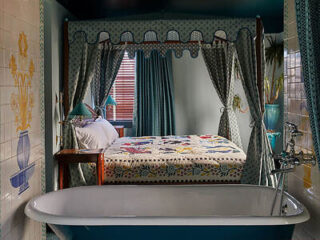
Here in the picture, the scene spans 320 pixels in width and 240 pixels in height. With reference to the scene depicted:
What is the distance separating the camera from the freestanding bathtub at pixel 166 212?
8.25 feet

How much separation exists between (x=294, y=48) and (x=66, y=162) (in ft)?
9.51

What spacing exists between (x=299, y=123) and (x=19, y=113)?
1703 millimetres

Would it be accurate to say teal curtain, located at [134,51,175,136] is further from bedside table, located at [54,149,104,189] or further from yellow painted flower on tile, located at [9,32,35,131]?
yellow painted flower on tile, located at [9,32,35,131]

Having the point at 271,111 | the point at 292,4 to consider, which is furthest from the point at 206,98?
the point at 292,4

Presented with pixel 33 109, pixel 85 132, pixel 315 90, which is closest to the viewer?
pixel 315 90

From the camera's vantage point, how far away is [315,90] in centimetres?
180

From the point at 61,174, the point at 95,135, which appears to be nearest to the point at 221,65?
the point at 95,135

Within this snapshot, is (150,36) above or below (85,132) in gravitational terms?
above

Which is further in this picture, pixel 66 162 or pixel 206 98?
pixel 206 98

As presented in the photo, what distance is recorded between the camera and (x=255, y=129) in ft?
15.9

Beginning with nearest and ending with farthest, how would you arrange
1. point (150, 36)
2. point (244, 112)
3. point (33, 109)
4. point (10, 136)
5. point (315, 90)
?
point (315, 90) → point (10, 136) → point (33, 109) → point (150, 36) → point (244, 112)

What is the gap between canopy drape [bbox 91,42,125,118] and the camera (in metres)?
6.23

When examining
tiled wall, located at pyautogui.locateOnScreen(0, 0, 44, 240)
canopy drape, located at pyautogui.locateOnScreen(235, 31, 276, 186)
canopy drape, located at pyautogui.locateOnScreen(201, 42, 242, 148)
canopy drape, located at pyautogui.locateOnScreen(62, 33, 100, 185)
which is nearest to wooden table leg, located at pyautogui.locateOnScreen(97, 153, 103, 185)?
canopy drape, located at pyautogui.locateOnScreen(62, 33, 100, 185)

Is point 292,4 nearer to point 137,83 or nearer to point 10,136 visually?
point 10,136
